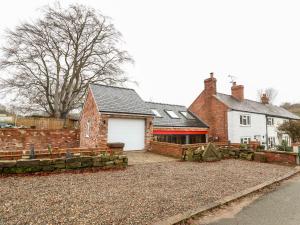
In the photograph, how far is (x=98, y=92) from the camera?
54.2 feet

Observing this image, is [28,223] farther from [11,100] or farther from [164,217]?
[11,100]

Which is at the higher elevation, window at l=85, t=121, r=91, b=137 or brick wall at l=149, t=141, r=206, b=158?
window at l=85, t=121, r=91, b=137

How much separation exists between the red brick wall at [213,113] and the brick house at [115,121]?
36.9ft

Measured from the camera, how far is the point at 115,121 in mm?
14719

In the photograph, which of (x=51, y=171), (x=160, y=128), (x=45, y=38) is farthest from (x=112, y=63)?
(x=51, y=171)

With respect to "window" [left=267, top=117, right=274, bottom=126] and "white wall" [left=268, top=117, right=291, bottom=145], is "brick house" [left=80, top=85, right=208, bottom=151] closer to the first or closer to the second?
"window" [left=267, top=117, right=274, bottom=126]

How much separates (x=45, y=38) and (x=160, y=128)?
52.8ft

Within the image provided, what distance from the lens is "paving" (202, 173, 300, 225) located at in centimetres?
427

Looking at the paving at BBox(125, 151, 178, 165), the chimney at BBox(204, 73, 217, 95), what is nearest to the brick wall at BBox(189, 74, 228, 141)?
the chimney at BBox(204, 73, 217, 95)

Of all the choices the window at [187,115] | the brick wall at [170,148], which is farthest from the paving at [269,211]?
the window at [187,115]

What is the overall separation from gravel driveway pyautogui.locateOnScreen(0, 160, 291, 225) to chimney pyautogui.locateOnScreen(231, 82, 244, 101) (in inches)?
824

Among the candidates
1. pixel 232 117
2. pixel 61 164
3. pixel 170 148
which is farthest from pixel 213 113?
pixel 61 164

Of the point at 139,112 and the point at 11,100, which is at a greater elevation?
the point at 11,100

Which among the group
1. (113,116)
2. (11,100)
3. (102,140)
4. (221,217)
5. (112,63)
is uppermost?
(112,63)
